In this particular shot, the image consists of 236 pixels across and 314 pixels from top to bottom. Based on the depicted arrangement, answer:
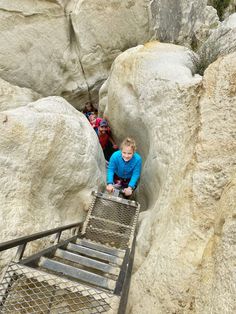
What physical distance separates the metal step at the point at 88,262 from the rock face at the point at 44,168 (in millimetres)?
844

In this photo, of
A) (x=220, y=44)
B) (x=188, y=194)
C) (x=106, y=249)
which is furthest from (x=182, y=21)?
(x=106, y=249)

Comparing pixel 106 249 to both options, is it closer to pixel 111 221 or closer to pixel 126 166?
pixel 111 221

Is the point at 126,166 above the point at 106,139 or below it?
above

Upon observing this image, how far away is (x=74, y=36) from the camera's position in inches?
307

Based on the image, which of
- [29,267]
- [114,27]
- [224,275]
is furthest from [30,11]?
[224,275]

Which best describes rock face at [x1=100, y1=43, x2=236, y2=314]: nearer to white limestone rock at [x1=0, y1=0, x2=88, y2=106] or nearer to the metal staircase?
the metal staircase

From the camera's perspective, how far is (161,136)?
484 cm

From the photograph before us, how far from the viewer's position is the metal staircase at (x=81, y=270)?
247 centimetres

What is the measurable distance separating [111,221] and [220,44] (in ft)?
13.3

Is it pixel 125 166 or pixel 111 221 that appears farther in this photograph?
pixel 125 166

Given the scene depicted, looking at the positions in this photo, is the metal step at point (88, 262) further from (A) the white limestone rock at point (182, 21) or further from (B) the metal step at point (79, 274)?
(A) the white limestone rock at point (182, 21)

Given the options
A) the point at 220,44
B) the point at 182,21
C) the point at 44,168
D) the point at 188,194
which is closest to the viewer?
the point at 188,194

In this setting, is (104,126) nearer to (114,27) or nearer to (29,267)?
(114,27)

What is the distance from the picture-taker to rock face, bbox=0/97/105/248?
4.07m
